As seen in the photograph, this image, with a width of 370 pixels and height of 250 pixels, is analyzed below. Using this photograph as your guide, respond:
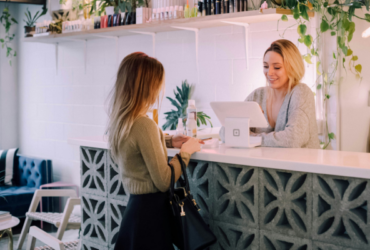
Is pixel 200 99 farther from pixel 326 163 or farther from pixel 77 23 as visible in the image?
pixel 326 163

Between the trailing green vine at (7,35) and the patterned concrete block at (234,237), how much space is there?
4.17 metres

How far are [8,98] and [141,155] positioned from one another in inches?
167

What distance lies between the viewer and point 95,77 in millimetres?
4484

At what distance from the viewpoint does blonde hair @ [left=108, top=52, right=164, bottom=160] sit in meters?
1.69

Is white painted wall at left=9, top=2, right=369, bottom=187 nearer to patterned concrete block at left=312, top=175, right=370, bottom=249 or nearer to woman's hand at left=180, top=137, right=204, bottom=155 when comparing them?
woman's hand at left=180, top=137, right=204, bottom=155

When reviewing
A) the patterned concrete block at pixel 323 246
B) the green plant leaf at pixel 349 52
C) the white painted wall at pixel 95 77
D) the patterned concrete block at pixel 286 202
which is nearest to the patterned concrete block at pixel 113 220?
the patterned concrete block at pixel 286 202

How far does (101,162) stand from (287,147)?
1068 millimetres

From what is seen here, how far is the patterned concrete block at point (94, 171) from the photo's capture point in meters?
2.40

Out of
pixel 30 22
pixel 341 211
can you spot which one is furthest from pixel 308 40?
pixel 30 22

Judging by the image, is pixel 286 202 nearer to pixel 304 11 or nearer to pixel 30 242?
pixel 304 11

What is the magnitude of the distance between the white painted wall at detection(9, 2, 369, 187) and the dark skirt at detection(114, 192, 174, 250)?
1.79 metres

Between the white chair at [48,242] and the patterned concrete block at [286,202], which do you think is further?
the white chair at [48,242]

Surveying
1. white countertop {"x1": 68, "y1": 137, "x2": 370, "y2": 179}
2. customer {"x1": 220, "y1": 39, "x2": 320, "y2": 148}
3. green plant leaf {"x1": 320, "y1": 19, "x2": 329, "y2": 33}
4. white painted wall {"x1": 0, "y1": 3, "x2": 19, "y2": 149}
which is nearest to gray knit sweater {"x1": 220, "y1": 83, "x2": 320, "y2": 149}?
customer {"x1": 220, "y1": 39, "x2": 320, "y2": 148}

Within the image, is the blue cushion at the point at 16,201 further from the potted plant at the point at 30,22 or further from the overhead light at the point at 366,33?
the overhead light at the point at 366,33
